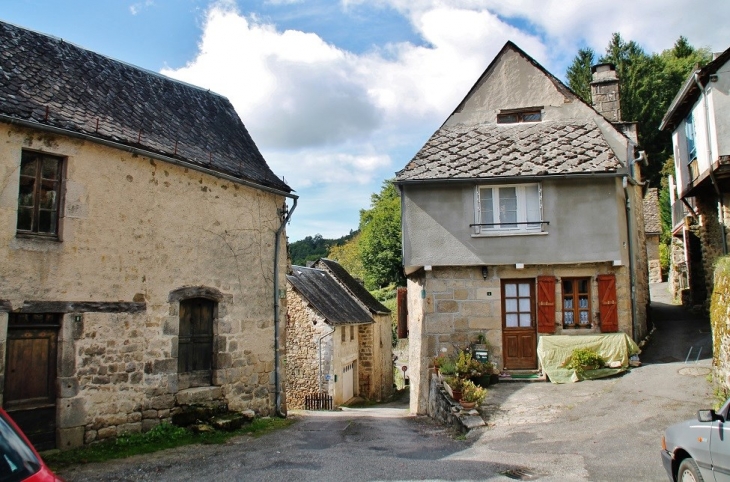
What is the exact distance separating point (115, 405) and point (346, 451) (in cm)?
403

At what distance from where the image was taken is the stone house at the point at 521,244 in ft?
45.9

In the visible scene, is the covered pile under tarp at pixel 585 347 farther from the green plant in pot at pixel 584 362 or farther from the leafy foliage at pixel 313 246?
the leafy foliage at pixel 313 246

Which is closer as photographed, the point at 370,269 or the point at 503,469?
the point at 503,469

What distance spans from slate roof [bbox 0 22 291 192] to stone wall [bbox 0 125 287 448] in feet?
1.15

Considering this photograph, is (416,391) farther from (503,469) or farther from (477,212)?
(503,469)

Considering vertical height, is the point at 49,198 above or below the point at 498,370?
above

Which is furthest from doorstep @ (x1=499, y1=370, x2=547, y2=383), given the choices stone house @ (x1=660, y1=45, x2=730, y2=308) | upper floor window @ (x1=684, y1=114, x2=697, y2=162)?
upper floor window @ (x1=684, y1=114, x2=697, y2=162)

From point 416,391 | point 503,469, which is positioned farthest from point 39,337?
point 416,391

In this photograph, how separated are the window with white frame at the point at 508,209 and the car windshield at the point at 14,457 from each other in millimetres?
11652

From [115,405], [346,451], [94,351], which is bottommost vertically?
[346,451]

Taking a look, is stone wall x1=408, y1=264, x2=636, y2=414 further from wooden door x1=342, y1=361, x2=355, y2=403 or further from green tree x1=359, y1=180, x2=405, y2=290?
green tree x1=359, y1=180, x2=405, y2=290

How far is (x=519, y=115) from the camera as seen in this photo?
1617 centimetres

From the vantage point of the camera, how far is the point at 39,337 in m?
9.41

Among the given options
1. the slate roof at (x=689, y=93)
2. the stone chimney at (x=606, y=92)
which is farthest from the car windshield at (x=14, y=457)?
the stone chimney at (x=606, y=92)
